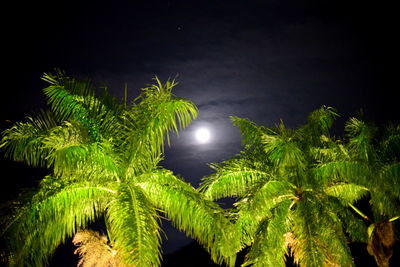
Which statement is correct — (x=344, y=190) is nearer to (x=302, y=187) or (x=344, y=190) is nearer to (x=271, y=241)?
(x=302, y=187)

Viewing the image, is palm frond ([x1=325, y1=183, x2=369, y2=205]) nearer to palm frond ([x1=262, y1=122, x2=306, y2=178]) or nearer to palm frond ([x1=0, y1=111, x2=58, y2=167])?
palm frond ([x1=262, y1=122, x2=306, y2=178])

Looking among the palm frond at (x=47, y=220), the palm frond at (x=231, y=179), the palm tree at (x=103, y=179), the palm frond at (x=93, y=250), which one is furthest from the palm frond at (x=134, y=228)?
the palm frond at (x=93, y=250)

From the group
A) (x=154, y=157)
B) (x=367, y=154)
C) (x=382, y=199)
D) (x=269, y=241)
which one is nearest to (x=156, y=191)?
(x=154, y=157)

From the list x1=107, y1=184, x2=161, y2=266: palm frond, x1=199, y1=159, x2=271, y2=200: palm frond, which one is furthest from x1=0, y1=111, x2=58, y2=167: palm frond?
x1=199, y1=159, x2=271, y2=200: palm frond

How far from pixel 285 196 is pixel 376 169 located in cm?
374

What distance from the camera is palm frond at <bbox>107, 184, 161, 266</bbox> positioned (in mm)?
9648

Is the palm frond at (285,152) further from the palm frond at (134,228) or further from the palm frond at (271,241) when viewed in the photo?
the palm frond at (134,228)

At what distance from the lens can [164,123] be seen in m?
12.1

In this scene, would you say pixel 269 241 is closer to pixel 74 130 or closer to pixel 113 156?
pixel 113 156

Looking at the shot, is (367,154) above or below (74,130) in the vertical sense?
below

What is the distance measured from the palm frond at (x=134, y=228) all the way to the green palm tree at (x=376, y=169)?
791 cm

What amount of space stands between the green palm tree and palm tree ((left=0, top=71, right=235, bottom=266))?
5.94 m

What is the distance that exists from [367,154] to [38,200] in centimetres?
1206

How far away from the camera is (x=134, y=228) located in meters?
10.2
